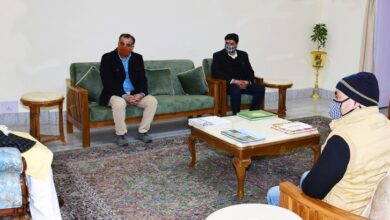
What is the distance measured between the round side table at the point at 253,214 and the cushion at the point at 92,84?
141 inches

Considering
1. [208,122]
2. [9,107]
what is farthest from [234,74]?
[9,107]

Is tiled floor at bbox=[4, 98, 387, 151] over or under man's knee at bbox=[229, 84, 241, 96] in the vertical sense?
under

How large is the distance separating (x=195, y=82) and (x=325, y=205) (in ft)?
12.8

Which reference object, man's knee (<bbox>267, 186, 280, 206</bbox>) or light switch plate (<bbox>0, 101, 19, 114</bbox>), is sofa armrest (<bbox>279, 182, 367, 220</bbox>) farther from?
light switch plate (<bbox>0, 101, 19, 114</bbox>)

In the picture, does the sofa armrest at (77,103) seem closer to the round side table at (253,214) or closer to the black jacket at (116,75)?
the black jacket at (116,75)

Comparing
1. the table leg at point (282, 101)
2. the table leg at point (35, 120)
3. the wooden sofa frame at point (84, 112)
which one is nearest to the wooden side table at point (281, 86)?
the table leg at point (282, 101)

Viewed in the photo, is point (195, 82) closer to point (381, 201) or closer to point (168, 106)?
point (168, 106)

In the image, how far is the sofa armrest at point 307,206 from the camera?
1.90m

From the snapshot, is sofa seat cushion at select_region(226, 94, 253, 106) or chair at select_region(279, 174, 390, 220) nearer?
chair at select_region(279, 174, 390, 220)

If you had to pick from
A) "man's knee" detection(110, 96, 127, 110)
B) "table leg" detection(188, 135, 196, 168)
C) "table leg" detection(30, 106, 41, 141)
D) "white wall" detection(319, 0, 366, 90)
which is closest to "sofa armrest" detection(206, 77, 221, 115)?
"man's knee" detection(110, 96, 127, 110)

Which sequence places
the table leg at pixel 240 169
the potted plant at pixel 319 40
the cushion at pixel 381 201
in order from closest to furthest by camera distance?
the cushion at pixel 381 201 → the table leg at pixel 240 169 → the potted plant at pixel 319 40

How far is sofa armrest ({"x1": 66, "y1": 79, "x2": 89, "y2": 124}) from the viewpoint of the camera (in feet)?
15.6

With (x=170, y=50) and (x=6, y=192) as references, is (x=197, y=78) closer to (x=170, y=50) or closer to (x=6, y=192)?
(x=170, y=50)

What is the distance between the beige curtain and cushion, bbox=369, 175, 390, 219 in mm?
5489
